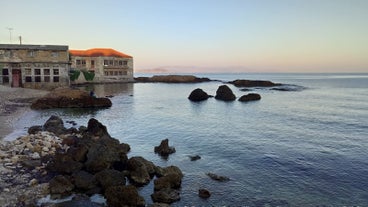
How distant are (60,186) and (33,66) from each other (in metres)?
62.3

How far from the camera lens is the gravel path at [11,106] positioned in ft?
94.3

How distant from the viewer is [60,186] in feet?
47.1

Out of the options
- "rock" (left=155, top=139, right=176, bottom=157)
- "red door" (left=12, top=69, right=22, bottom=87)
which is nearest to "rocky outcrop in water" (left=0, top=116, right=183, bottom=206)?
"rock" (left=155, top=139, right=176, bottom=157)

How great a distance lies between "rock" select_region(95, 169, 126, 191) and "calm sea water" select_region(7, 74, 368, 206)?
125 cm

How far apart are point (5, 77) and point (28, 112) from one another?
35777mm

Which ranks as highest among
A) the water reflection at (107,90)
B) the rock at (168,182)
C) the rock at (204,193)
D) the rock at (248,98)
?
the water reflection at (107,90)

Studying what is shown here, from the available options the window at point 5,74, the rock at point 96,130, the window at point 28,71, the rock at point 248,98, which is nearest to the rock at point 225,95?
the rock at point 248,98

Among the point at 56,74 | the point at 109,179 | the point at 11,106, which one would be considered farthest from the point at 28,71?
the point at 109,179

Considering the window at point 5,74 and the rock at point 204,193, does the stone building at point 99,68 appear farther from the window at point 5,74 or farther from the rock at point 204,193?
the rock at point 204,193

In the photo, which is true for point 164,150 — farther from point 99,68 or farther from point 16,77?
point 99,68

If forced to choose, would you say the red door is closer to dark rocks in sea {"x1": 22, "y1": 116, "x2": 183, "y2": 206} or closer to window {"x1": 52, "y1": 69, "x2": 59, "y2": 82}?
window {"x1": 52, "y1": 69, "x2": 59, "y2": 82}

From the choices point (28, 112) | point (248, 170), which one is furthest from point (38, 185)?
point (28, 112)

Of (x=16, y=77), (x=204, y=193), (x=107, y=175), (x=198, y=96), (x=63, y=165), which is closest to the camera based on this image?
(x=204, y=193)

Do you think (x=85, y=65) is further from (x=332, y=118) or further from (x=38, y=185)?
(x=38, y=185)
